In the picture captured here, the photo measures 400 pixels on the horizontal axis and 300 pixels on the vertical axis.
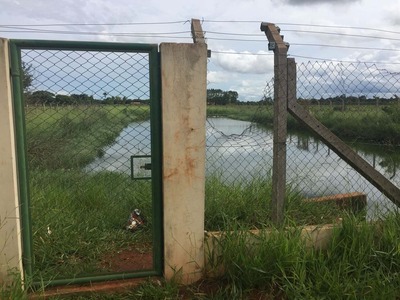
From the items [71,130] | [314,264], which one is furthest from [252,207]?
[71,130]

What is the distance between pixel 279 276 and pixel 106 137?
245 centimetres

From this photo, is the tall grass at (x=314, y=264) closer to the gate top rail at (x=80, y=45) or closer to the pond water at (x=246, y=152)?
the pond water at (x=246, y=152)

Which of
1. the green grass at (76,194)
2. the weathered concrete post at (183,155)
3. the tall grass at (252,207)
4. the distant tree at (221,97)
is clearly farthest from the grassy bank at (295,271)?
the distant tree at (221,97)

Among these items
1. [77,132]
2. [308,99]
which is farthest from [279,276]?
[77,132]

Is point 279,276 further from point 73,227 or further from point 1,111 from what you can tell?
point 1,111

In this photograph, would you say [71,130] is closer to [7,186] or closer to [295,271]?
[7,186]

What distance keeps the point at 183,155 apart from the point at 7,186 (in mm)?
1251

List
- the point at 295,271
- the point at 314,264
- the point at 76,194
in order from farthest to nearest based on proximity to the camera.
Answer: the point at 76,194 → the point at 314,264 → the point at 295,271

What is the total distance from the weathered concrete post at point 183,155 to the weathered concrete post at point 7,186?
1047 mm

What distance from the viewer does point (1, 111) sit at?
2.51 m

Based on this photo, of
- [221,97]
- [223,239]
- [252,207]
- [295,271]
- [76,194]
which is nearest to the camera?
[295,271]

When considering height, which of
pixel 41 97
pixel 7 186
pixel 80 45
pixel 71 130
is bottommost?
pixel 7 186

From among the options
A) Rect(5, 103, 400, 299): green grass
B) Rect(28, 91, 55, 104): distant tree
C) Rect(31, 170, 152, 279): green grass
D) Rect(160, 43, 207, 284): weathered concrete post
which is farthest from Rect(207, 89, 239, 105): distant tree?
Rect(31, 170, 152, 279): green grass

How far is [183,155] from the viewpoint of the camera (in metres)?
2.85
